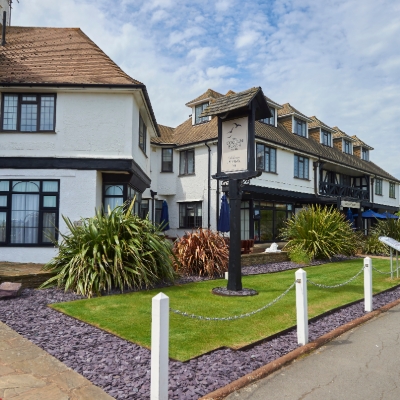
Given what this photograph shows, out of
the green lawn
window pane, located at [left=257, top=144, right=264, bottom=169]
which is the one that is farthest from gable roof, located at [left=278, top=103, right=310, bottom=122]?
the green lawn

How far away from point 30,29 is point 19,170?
280 inches

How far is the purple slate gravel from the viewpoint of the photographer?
4.01m

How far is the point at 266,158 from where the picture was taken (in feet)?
69.1

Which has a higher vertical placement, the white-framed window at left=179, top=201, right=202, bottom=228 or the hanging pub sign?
the hanging pub sign

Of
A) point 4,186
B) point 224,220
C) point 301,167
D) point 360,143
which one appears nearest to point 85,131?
point 4,186

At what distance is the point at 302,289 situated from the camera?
566cm

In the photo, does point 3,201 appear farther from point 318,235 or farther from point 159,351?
point 318,235

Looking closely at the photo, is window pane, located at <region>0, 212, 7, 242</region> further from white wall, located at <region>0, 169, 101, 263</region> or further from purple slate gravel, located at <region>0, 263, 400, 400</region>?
purple slate gravel, located at <region>0, 263, 400, 400</region>

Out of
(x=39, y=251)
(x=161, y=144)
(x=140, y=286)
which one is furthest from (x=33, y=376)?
(x=161, y=144)

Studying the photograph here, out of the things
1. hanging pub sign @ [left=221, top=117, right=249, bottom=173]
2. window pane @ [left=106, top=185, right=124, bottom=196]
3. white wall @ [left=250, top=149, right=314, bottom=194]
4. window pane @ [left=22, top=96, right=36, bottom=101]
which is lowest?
window pane @ [left=106, top=185, right=124, bottom=196]

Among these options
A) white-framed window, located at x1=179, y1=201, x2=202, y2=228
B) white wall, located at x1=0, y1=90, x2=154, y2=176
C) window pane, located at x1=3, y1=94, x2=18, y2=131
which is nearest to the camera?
white wall, located at x1=0, y1=90, x2=154, y2=176

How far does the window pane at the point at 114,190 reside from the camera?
12719mm

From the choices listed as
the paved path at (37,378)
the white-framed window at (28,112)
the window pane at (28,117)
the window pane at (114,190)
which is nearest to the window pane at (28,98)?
the white-framed window at (28,112)

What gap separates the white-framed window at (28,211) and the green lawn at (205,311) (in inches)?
195
